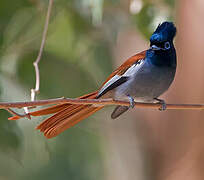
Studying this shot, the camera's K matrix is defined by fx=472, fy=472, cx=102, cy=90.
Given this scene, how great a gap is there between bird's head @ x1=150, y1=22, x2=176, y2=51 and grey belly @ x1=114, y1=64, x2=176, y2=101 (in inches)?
4.9

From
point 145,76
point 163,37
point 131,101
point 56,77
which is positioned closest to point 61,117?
point 131,101

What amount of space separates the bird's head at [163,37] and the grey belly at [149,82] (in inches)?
4.9

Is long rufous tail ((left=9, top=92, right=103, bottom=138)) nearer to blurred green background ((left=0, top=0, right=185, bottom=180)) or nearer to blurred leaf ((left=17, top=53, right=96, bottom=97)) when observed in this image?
blurred green background ((left=0, top=0, right=185, bottom=180))

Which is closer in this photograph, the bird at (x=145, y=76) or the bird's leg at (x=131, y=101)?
the bird's leg at (x=131, y=101)

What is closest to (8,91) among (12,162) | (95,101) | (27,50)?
(27,50)

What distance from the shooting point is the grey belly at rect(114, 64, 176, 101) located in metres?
2.80

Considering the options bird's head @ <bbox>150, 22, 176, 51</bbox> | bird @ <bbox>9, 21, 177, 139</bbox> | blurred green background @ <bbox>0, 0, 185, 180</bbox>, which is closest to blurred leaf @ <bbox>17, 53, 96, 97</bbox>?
blurred green background @ <bbox>0, 0, 185, 180</bbox>

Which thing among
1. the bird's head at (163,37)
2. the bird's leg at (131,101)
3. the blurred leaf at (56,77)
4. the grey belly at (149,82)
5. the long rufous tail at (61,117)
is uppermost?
the bird's head at (163,37)

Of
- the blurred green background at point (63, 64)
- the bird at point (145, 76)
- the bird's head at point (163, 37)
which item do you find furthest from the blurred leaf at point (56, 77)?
the bird's head at point (163, 37)

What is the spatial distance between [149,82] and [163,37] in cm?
28

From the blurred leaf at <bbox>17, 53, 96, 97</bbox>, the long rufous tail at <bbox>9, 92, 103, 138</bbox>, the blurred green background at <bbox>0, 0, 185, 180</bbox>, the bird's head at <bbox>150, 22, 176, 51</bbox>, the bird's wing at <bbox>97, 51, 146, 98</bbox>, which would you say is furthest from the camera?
the blurred leaf at <bbox>17, 53, 96, 97</bbox>

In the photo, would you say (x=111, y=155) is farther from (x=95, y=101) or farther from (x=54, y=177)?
(x=95, y=101)

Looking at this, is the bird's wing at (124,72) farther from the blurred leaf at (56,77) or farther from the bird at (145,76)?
the blurred leaf at (56,77)

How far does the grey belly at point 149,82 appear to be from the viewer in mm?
2801
